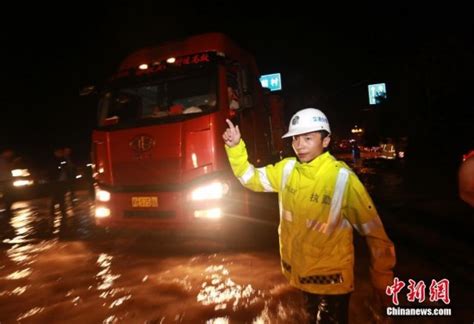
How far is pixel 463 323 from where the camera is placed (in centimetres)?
355

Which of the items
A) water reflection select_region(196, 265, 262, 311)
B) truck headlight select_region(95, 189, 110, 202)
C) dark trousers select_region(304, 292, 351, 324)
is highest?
truck headlight select_region(95, 189, 110, 202)

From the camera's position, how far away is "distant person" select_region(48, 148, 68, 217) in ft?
30.3

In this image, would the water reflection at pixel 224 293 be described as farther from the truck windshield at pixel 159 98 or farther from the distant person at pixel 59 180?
the distant person at pixel 59 180

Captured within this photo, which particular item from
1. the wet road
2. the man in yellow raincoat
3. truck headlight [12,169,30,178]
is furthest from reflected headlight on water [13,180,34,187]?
the man in yellow raincoat

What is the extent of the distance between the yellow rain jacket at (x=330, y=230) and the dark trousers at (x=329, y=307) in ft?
0.24

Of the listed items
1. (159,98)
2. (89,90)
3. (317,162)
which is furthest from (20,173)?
(317,162)

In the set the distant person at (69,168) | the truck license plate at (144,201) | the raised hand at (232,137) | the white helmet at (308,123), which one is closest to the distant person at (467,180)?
the white helmet at (308,123)

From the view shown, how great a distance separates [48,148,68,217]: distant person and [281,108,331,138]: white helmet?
7.93m

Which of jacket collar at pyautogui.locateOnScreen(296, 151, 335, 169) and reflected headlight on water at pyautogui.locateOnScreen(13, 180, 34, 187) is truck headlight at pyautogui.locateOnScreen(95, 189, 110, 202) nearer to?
jacket collar at pyautogui.locateOnScreen(296, 151, 335, 169)

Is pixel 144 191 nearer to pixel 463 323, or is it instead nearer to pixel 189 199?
pixel 189 199

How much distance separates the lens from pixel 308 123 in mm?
2701

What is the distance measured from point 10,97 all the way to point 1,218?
12593mm

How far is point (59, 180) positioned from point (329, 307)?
8391 mm

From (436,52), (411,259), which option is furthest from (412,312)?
(436,52)
